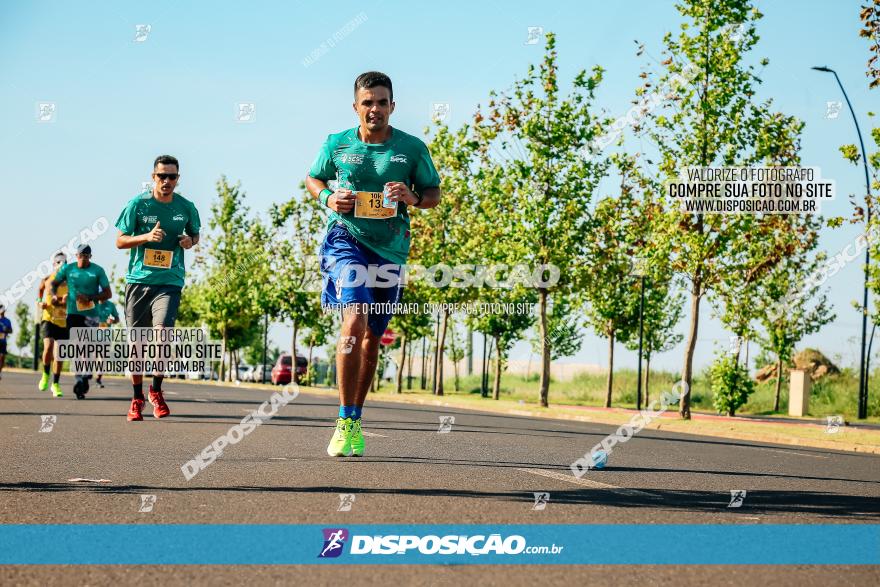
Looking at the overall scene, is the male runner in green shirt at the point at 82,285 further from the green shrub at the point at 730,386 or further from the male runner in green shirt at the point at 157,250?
the green shrub at the point at 730,386

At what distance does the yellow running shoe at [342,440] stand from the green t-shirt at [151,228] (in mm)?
4279

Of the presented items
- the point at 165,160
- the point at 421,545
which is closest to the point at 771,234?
the point at 165,160

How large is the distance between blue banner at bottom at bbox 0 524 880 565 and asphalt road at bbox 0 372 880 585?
13 centimetres

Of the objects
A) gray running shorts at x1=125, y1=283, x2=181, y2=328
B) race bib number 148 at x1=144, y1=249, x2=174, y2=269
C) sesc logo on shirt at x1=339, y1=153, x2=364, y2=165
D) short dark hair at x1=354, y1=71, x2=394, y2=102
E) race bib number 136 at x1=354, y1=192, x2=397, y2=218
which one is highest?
short dark hair at x1=354, y1=71, x2=394, y2=102

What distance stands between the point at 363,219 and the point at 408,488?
2079mm

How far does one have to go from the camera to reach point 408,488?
5551mm

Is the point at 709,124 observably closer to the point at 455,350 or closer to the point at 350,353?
the point at 350,353

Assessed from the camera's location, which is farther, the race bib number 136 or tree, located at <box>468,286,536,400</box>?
tree, located at <box>468,286,536,400</box>

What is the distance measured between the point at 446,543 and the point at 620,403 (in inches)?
1718

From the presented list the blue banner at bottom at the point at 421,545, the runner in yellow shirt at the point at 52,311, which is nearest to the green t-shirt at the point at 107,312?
the runner in yellow shirt at the point at 52,311

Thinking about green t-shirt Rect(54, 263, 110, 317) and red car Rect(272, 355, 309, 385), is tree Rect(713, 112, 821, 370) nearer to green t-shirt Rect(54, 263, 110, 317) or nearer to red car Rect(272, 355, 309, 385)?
green t-shirt Rect(54, 263, 110, 317)

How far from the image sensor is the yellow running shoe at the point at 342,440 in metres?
6.96

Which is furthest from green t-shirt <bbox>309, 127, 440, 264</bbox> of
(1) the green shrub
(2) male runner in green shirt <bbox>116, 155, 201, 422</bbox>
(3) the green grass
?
(3) the green grass

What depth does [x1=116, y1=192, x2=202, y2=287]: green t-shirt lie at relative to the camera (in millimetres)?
10500
